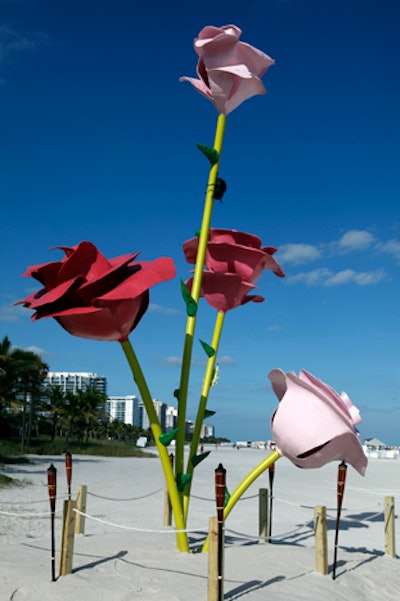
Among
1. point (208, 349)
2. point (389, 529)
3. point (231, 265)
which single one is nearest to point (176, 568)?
point (208, 349)

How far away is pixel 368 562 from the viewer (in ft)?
24.1

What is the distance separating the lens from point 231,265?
717 centimetres

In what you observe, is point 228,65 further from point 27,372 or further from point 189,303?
point 27,372

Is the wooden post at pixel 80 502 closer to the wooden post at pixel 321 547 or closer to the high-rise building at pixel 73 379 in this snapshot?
the wooden post at pixel 321 547

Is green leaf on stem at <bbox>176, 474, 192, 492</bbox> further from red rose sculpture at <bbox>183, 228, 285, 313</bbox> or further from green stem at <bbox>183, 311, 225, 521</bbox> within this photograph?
red rose sculpture at <bbox>183, 228, 285, 313</bbox>

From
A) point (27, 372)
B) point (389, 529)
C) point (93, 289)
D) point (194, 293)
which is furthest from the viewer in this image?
point (27, 372)

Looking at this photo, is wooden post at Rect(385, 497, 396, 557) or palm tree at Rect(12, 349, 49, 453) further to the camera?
palm tree at Rect(12, 349, 49, 453)

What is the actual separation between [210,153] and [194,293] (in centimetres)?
162

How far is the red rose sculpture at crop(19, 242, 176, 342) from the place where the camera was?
18.9 ft

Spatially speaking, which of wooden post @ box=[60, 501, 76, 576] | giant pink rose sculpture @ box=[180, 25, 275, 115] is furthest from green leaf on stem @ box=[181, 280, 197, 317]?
wooden post @ box=[60, 501, 76, 576]

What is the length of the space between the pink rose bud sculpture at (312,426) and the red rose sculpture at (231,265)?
135 centimetres

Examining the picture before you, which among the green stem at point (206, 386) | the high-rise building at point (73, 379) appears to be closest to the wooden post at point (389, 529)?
the green stem at point (206, 386)

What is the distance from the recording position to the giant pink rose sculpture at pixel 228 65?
22.1 ft

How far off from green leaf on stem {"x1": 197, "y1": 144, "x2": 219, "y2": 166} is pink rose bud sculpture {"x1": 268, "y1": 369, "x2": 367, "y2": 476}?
2593 mm
